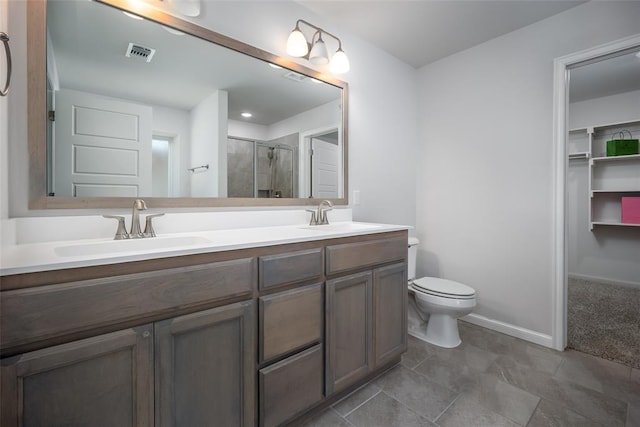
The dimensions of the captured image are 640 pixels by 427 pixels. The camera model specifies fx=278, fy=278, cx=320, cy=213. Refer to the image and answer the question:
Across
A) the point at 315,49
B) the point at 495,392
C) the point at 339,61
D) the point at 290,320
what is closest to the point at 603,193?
the point at 495,392

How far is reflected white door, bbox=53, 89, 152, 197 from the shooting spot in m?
1.16

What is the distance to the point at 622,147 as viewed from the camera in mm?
3191

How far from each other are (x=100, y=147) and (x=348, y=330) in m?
1.46

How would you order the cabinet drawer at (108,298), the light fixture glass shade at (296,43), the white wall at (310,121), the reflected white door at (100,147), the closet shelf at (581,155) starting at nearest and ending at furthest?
the cabinet drawer at (108,298)
the reflected white door at (100,147)
the light fixture glass shade at (296,43)
the white wall at (310,121)
the closet shelf at (581,155)

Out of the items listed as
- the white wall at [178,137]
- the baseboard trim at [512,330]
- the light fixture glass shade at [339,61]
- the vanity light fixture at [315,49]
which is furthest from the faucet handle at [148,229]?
the baseboard trim at [512,330]

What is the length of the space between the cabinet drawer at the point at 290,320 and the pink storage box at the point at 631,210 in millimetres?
4023

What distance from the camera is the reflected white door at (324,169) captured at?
6.65 feet

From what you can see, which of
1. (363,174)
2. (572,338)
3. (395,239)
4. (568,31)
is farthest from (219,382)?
(568,31)

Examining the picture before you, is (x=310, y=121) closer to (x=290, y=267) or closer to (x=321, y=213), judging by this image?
(x=321, y=213)

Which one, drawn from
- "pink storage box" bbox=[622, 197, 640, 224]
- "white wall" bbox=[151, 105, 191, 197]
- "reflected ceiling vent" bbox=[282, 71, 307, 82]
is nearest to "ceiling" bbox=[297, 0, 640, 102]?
"reflected ceiling vent" bbox=[282, 71, 307, 82]

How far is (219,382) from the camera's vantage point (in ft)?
3.32

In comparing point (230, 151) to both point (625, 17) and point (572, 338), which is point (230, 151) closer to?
point (625, 17)

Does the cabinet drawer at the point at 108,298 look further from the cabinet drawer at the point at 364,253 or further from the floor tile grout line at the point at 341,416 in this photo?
the floor tile grout line at the point at 341,416

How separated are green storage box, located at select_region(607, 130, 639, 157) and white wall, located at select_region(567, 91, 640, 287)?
31 cm
